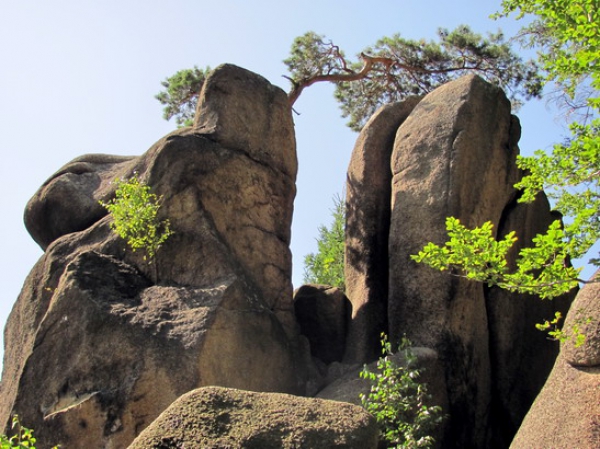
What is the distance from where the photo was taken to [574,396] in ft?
26.3

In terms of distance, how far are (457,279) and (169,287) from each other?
12.4 ft

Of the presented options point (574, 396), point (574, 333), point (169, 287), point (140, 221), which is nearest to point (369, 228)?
point (169, 287)

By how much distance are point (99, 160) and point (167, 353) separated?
535 centimetres

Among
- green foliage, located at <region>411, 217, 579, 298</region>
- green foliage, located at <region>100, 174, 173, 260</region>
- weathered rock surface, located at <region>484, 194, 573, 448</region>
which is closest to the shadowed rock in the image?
weathered rock surface, located at <region>484, 194, 573, 448</region>

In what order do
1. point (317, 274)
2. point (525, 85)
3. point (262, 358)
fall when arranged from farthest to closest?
point (317, 274) → point (525, 85) → point (262, 358)

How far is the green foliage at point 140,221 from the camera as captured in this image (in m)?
10.6

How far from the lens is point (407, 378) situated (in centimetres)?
936

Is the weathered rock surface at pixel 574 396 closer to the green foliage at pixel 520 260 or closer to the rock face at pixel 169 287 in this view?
the green foliage at pixel 520 260

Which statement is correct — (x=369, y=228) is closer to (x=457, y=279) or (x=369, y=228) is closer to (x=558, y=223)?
(x=457, y=279)

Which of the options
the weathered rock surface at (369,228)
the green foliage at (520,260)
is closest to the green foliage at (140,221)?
the weathered rock surface at (369,228)

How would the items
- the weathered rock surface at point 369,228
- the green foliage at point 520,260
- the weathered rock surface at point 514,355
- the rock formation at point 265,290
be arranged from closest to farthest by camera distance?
the green foliage at point 520,260, the rock formation at point 265,290, the weathered rock surface at point 514,355, the weathered rock surface at point 369,228

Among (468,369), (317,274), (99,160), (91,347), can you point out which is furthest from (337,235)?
(91,347)

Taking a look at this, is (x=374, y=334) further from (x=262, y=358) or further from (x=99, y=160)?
(x=99, y=160)

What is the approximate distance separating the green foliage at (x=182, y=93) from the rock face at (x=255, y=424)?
39.8ft
